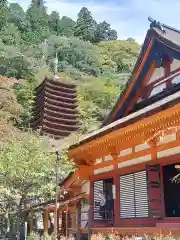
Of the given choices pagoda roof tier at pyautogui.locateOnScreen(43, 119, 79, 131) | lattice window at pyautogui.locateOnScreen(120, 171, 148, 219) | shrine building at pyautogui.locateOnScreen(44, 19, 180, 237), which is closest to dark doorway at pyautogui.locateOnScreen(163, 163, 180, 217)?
shrine building at pyautogui.locateOnScreen(44, 19, 180, 237)

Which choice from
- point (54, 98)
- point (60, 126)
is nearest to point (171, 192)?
point (60, 126)

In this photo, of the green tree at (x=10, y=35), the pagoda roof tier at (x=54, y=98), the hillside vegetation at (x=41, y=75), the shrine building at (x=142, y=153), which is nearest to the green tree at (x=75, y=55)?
the hillside vegetation at (x=41, y=75)

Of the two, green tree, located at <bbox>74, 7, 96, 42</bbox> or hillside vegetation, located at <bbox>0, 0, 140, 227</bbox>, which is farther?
green tree, located at <bbox>74, 7, 96, 42</bbox>

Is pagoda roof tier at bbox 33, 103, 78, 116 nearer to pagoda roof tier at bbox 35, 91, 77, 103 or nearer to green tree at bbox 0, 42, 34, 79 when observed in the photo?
pagoda roof tier at bbox 35, 91, 77, 103

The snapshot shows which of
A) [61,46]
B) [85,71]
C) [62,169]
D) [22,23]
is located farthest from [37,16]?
[62,169]

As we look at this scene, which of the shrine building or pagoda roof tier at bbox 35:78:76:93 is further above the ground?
pagoda roof tier at bbox 35:78:76:93

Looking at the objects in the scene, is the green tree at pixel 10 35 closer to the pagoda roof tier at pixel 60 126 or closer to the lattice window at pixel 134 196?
the pagoda roof tier at pixel 60 126

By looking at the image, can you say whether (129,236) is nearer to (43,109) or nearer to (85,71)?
(43,109)

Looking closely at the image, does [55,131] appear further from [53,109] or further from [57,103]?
[57,103]

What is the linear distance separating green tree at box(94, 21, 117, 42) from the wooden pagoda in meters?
51.6

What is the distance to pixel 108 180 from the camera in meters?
12.3

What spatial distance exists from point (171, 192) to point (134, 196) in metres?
1.03

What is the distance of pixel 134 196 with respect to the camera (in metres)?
10.6

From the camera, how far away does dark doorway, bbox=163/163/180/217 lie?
412 inches
